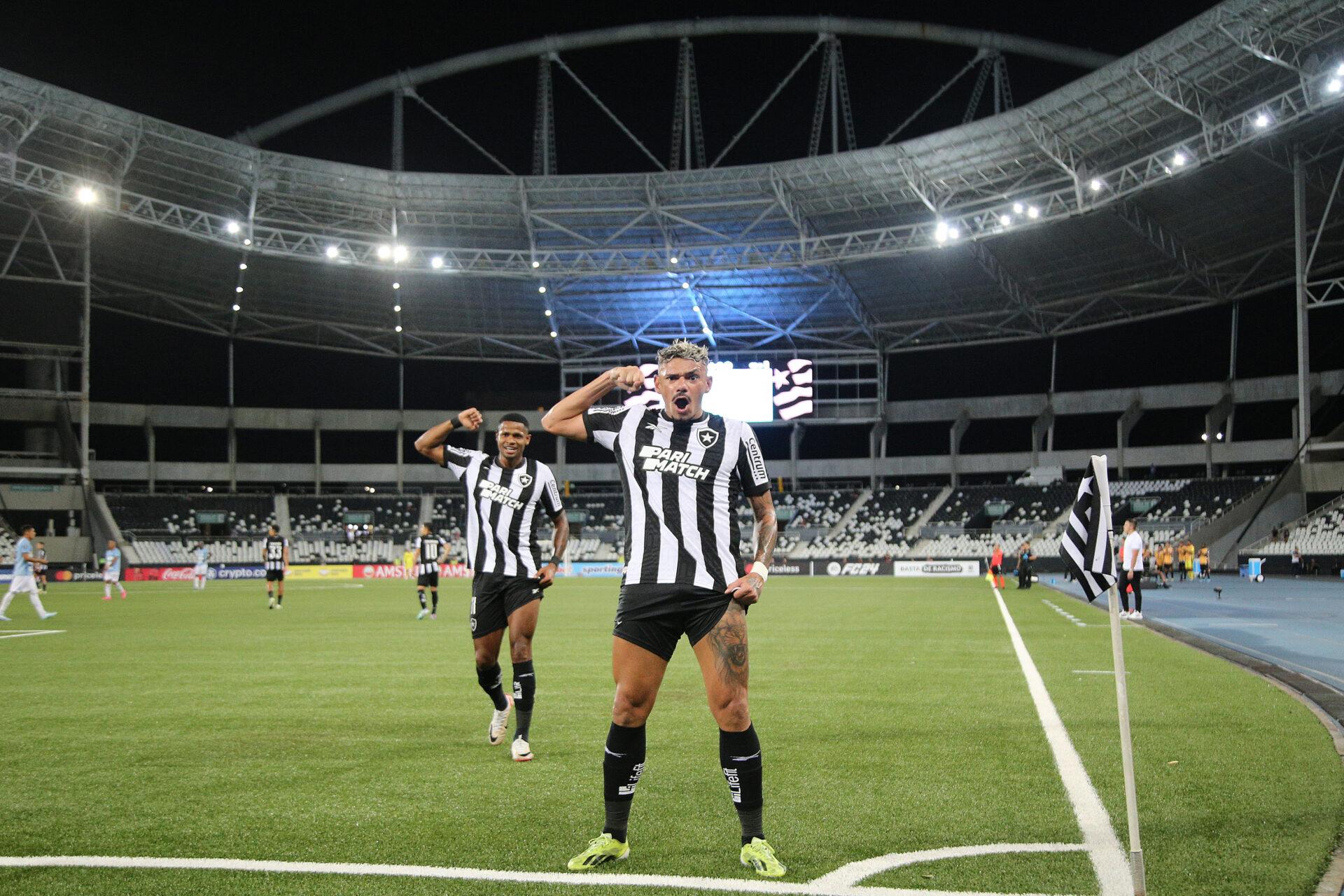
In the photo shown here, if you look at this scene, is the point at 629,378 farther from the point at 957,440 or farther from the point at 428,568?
the point at 957,440

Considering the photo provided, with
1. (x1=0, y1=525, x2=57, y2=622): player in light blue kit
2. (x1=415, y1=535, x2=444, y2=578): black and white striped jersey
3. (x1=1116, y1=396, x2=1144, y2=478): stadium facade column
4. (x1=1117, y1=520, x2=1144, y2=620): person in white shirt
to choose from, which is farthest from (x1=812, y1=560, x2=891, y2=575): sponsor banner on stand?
(x1=0, y1=525, x2=57, y2=622): player in light blue kit

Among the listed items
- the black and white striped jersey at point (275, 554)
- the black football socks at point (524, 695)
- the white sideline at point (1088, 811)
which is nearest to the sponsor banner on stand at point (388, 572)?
the black and white striped jersey at point (275, 554)

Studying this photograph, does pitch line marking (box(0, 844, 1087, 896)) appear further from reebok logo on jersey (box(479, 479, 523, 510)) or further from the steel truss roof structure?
the steel truss roof structure

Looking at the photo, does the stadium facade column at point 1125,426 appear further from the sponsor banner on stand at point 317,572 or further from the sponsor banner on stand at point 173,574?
the sponsor banner on stand at point 173,574

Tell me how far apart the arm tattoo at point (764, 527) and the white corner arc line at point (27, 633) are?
1557cm

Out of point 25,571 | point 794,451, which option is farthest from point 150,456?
point 25,571

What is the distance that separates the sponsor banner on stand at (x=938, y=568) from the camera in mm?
47406

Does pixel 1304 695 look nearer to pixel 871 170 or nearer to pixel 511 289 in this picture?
pixel 871 170

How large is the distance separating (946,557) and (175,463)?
43.6 meters

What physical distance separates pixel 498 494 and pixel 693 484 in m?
3.52

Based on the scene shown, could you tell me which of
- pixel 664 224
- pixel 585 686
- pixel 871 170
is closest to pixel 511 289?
pixel 664 224

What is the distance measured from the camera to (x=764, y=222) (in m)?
48.3

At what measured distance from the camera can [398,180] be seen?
45312mm

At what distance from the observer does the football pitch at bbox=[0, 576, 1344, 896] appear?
4.31 m
